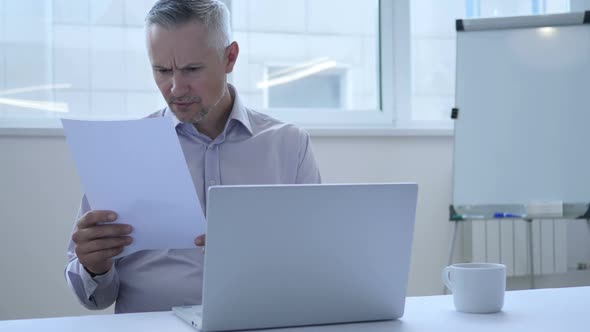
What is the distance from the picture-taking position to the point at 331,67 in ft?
10.4

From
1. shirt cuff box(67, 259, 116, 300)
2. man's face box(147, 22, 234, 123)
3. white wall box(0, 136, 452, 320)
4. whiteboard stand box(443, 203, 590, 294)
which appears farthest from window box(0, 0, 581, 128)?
shirt cuff box(67, 259, 116, 300)

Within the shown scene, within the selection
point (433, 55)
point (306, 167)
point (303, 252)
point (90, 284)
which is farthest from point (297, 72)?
point (303, 252)

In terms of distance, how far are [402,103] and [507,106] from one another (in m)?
0.50

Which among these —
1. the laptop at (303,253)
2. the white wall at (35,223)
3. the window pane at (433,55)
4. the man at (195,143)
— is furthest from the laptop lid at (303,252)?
the window pane at (433,55)

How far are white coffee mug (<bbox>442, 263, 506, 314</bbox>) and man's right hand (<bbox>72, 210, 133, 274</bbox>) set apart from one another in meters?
0.60

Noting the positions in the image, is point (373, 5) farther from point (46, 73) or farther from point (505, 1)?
point (46, 73)

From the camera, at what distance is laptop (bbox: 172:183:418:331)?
100 centimetres

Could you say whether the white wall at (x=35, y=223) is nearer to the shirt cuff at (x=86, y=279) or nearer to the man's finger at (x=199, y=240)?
the shirt cuff at (x=86, y=279)

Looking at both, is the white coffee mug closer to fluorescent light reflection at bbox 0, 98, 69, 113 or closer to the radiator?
the radiator

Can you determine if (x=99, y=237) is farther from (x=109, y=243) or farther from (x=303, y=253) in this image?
(x=303, y=253)

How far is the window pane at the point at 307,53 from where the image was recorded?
10.1 ft

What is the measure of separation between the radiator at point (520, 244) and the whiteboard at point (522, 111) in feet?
1.15

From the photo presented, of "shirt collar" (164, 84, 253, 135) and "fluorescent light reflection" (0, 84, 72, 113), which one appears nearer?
"shirt collar" (164, 84, 253, 135)

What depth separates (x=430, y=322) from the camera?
1.13 metres
